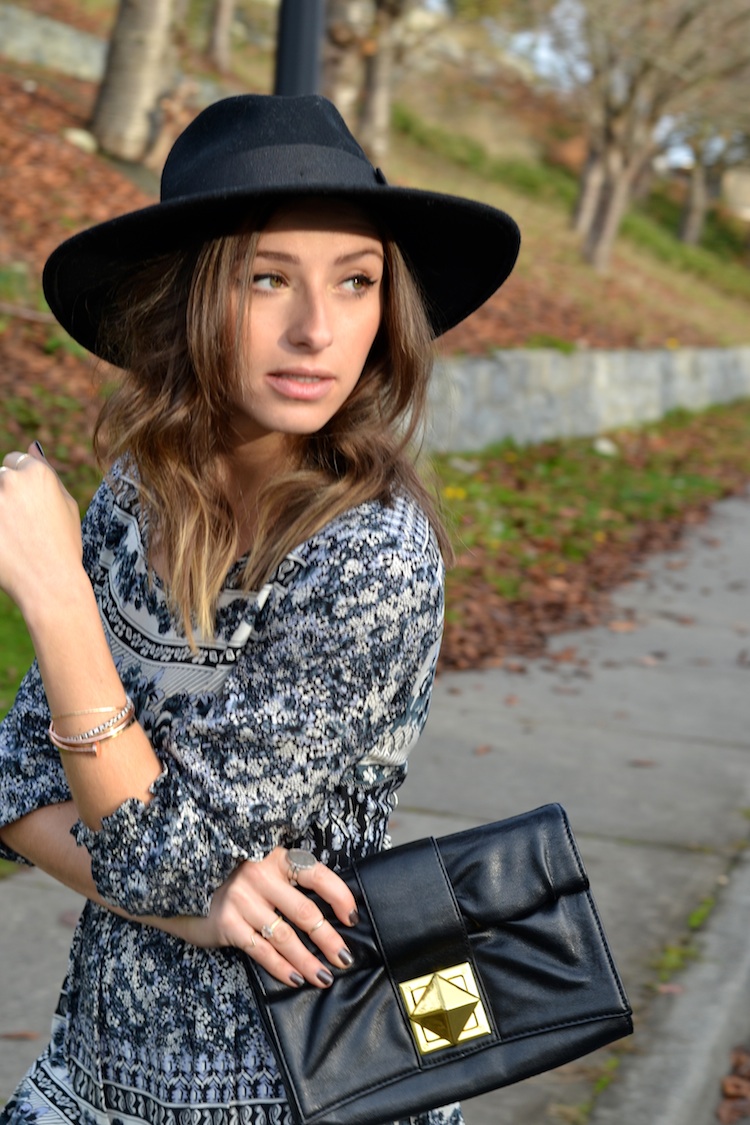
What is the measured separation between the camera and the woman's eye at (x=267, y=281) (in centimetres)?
178

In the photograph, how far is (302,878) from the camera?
165 centimetres

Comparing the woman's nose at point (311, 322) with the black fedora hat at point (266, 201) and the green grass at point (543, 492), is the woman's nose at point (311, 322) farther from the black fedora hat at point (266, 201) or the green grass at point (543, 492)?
the green grass at point (543, 492)

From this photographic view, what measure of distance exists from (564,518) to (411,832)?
578 centimetres

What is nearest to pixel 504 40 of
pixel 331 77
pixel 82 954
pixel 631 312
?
pixel 631 312

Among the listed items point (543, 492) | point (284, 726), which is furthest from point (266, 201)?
point (543, 492)

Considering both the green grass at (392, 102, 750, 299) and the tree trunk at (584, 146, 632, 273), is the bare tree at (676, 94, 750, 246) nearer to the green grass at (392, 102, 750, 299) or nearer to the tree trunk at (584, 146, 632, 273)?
the green grass at (392, 102, 750, 299)

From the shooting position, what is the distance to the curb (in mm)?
3359

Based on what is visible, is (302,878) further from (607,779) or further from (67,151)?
(67,151)

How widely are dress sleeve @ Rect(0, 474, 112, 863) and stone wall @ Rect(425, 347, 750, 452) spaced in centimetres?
741

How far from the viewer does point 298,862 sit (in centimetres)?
165

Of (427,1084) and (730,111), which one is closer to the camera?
(427,1084)

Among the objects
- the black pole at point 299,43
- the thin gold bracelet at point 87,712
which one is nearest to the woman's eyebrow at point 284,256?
the thin gold bracelet at point 87,712

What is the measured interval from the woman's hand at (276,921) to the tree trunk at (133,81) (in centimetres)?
1225

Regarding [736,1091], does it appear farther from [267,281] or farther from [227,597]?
[267,281]
